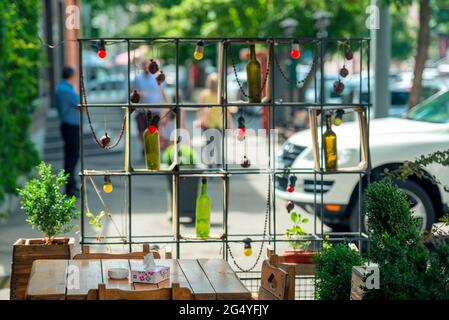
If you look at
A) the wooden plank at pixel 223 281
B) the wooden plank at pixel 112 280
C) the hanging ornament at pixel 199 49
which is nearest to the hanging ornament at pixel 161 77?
the hanging ornament at pixel 199 49

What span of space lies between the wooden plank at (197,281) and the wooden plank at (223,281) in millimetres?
25

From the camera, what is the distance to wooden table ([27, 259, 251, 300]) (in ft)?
17.5

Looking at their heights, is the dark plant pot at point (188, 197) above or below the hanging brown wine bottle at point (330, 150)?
below

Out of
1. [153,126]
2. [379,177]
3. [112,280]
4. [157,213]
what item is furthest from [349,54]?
[157,213]

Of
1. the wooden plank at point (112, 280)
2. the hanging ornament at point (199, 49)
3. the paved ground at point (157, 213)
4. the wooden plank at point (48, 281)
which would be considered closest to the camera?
the wooden plank at point (48, 281)

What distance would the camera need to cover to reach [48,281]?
564 cm

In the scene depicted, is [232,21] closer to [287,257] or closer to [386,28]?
[386,28]

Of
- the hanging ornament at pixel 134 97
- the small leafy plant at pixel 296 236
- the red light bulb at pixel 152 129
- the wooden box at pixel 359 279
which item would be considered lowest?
the small leafy plant at pixel 296 236

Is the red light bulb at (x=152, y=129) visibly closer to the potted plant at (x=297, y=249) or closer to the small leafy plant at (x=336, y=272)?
the potted plant at (x=297, y=249)

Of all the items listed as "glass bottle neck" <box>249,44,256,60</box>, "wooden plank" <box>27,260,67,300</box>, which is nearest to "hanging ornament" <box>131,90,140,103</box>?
"glass bottle neck" <box>249,44,256,60</box>

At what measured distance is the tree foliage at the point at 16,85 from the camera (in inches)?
501

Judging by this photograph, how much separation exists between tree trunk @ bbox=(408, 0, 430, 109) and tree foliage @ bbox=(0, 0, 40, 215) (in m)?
5.99

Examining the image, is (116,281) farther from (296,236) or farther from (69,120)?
(69,120)

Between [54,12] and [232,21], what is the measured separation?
5.01m
